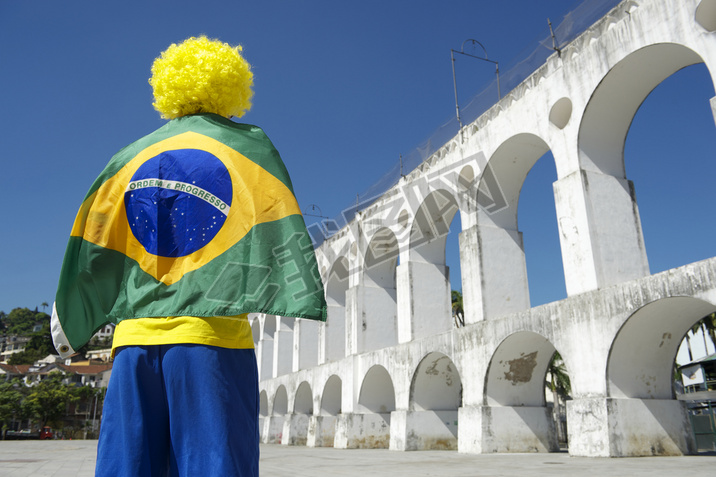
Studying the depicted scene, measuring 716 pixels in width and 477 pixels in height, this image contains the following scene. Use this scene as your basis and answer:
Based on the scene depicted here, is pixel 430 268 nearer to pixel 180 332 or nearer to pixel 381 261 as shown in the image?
pixel 381 261

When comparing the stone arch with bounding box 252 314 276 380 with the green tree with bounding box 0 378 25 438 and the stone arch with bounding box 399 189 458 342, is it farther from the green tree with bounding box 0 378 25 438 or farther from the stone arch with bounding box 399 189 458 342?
the green tree with bounding box 0 378 25 438

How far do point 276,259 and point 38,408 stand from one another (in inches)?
1973

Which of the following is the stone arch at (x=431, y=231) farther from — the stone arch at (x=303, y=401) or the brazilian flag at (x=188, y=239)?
the brazilian flag at (x=188, y=239)

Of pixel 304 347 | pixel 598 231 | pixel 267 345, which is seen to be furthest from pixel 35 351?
pixel 598 231

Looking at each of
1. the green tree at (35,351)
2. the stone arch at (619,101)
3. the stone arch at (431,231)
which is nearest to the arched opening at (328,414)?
the stone arch at (431,231)

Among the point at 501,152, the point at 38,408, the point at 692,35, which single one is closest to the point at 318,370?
the point at 501,152

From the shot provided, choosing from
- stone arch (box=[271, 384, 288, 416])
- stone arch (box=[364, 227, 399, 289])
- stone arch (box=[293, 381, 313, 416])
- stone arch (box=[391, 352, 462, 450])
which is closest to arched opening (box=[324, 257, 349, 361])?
stone arch (box=[364, 227, 399, 289])

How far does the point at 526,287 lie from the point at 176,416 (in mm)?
14323

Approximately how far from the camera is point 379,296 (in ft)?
70.1

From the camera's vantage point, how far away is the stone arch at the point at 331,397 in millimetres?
22531

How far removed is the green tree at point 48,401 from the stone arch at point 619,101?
1821 inches

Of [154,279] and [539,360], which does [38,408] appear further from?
[154,279]

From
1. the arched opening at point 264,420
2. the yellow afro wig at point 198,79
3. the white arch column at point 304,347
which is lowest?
the arched opening at point 264,420

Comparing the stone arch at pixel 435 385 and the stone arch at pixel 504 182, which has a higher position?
the stone arch at pixel 504 182
